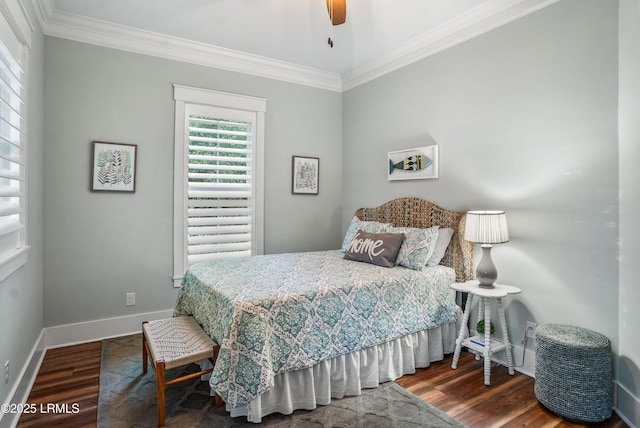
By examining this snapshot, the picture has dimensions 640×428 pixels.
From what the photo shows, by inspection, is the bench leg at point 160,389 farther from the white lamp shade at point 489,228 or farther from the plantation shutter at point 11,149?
the white lamp shade at point 489,228

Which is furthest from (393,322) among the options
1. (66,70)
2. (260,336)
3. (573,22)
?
(66,70)

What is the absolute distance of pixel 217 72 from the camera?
12.8 ft

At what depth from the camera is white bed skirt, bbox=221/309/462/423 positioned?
6.96ft

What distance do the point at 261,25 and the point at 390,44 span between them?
133 cm

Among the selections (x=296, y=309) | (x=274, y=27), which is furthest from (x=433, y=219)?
(x=274, y=27)

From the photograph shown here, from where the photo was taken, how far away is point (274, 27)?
334 cm

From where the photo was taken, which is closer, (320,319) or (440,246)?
(320,319)

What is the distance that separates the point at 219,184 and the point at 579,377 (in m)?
3.43

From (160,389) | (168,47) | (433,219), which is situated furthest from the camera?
(168,47)

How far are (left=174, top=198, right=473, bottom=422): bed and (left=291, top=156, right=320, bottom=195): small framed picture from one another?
129 centimetres

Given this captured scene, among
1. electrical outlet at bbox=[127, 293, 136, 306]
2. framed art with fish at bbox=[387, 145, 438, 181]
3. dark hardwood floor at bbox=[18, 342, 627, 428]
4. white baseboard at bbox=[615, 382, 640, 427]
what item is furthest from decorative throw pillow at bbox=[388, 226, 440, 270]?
electrical outlet at bbox=[127, 293, 136, 306]

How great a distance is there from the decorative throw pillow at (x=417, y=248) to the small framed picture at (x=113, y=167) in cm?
265

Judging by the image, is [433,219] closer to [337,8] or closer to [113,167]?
[337,8]

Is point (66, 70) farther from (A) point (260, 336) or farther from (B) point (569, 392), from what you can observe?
(B) point (569, 392)
